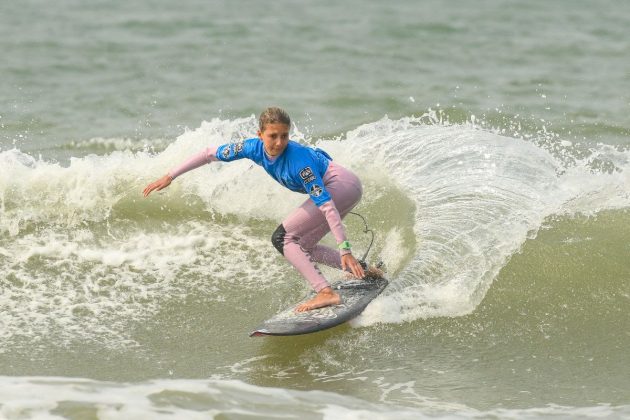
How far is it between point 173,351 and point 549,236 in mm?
3358

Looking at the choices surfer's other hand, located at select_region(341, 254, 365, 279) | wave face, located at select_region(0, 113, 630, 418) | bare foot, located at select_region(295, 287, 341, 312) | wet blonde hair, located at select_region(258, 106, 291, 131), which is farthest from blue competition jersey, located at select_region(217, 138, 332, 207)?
wave face, located at select_region(0, 113, 630, 418)

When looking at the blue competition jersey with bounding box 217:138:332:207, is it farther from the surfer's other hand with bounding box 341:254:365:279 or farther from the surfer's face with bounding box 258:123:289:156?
the surfer's other hand with bounding box 341:254:365:279

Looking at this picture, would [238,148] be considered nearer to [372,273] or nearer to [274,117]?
[274,117]

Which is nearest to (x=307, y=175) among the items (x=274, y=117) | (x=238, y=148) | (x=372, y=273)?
(x=274, y=117)

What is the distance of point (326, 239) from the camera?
8.21 metres

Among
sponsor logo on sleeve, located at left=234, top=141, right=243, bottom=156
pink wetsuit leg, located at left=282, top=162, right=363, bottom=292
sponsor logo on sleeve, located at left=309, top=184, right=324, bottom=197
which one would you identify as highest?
sponsor logo on sleeve, located at left=234, top=141, right=243, bottom=156

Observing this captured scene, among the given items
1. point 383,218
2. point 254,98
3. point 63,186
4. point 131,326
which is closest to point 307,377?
point 131,326

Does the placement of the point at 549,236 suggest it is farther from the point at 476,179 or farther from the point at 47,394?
the point at 47,394

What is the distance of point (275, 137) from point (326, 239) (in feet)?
6.58

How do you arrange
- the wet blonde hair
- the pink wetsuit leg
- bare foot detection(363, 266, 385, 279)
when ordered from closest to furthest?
the wet blonde hair, the pink wetsuit leg, bare foot detection(363, 266, 385, 279)

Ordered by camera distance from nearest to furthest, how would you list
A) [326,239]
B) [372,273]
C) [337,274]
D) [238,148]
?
[238,148]
[372,273]
[337,274]
[326,239]

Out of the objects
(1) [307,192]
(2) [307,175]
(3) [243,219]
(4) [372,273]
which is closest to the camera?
(2) [307,175]

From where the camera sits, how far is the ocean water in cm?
584

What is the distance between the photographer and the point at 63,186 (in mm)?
8898
